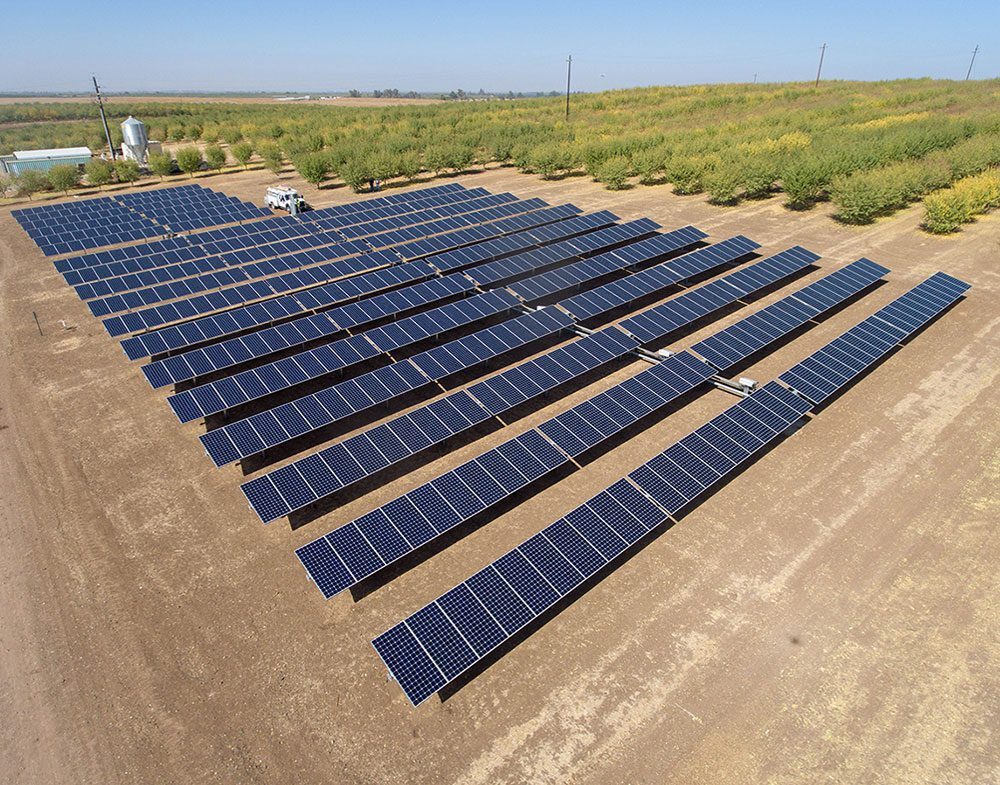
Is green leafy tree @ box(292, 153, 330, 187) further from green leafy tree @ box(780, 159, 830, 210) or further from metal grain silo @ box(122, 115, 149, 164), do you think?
green leafy tree @ box(780, 159, 830, 210)

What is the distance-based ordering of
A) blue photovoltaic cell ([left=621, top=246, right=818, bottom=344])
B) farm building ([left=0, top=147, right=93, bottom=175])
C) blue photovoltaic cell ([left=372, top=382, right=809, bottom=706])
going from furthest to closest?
1. farm building ([left=0, top=147, right=93, bottom=175])
2. blue photovoltaic cell ([left=621, top=246, right=818, bottom=344])
3. blue photovoltaic cell ([left=372, top=382, right=809, bottom=706])

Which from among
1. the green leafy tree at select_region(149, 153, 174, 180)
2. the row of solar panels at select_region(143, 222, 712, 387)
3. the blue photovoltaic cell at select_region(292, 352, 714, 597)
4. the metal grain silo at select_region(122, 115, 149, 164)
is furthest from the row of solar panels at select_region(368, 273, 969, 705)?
the metal grain silo at select_region(122, 115, 149, 164)

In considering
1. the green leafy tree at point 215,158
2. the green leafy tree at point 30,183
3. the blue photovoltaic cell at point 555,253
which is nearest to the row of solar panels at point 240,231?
the blue photovoltaic cell at point 555,253

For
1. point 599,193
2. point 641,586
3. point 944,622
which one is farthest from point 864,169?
point 641,586

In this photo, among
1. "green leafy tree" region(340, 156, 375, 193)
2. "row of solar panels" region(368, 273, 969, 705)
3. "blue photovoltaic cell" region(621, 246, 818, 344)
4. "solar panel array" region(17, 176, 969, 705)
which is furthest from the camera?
"green leafy tree" region(340, 156, 375, 193)

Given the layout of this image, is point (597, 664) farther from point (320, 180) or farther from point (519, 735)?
point (320, 180)

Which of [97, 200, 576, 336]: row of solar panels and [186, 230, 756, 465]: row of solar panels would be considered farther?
[97, 200, 576, 336]: row of solar panels

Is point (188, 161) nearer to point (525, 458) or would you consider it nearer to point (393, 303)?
point (393, 303)
